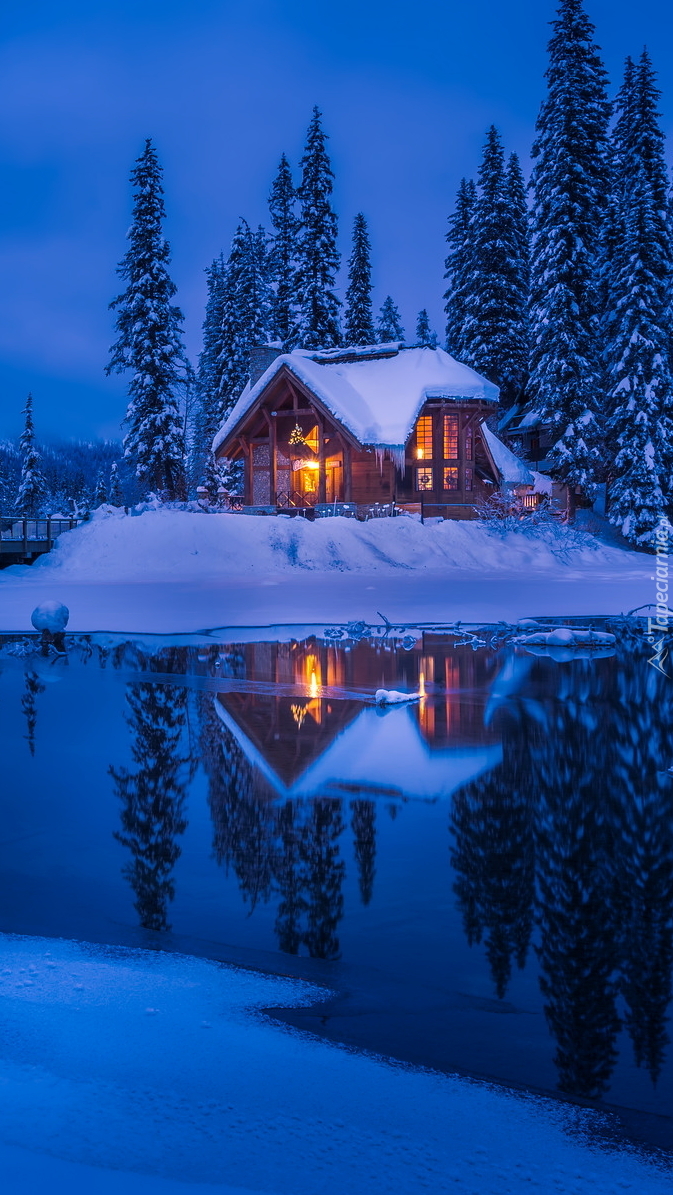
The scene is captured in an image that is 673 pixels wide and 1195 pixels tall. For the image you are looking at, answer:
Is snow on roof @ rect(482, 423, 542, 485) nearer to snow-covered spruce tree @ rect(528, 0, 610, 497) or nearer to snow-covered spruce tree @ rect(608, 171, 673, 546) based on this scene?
snow-covered spruce tree @ rect(528, 0, 610, 497)

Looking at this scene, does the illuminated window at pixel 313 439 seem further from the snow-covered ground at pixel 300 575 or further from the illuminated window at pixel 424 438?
the snow-covered ground at pixel 300 575

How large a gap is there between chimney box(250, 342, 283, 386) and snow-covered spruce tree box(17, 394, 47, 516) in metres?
45.7

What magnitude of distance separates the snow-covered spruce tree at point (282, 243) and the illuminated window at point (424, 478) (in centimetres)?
1726

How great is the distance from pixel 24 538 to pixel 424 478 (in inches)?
680

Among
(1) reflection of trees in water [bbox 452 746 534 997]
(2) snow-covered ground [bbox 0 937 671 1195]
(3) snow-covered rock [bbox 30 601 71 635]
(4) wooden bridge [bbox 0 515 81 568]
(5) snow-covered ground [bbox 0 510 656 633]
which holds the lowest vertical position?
(2) snow-covered ground [bbox 0 937 671 1195]

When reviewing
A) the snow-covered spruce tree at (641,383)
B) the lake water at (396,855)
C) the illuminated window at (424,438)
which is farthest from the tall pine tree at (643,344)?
the lake water at (396,855)

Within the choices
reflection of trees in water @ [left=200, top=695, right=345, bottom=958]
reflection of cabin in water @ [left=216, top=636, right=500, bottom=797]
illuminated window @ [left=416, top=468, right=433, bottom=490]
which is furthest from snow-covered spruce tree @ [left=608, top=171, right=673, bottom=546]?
reflection of trees in water @ [left=200, top=695, right=345, bottom=958]

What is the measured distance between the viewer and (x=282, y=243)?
57.0 m

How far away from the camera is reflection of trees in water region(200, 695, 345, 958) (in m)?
4.62

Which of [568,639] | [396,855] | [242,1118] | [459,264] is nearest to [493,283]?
[459,264]

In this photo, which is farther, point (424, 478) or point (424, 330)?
point (424, 330)

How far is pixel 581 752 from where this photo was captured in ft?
27.1

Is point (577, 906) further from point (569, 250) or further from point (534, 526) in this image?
point (569, 250)

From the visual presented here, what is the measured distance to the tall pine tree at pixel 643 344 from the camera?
3794cm
